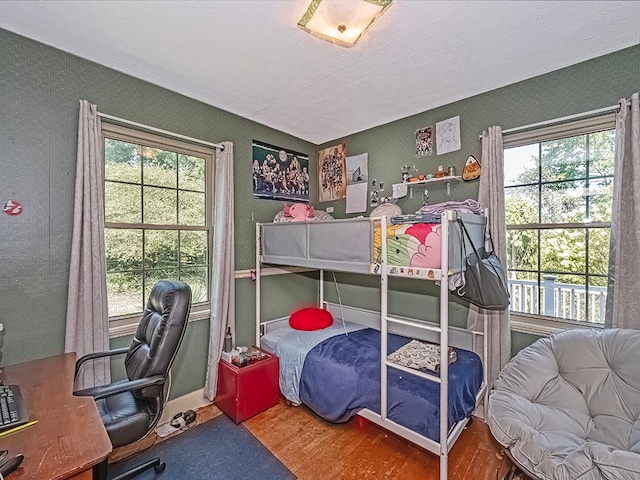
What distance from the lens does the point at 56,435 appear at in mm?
1021

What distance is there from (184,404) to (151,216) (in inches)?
62.2

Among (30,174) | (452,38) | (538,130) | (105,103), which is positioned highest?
(452,38)

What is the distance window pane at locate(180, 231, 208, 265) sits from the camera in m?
2.62

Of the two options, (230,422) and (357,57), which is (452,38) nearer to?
(357,57)

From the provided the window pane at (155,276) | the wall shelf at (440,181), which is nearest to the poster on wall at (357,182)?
the wall shelf at (440,181)

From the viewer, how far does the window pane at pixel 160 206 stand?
7.90ft

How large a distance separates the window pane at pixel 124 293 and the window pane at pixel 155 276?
0.04 metres

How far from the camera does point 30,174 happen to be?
1830 millimetres

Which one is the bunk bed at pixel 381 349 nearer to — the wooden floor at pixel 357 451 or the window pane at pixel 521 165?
the wooden floor at pixel 357 451

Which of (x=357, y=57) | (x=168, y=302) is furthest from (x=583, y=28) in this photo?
(x=168, y=302)

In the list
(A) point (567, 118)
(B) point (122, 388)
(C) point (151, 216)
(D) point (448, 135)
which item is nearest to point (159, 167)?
(C) point (151, 216)

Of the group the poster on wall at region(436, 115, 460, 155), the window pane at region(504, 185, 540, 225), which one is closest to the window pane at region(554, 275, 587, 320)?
the window pane at region(504, 185, 540, 225)

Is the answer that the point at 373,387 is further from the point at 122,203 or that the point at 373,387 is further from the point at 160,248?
the point at 122,203

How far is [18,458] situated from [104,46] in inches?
84.8
